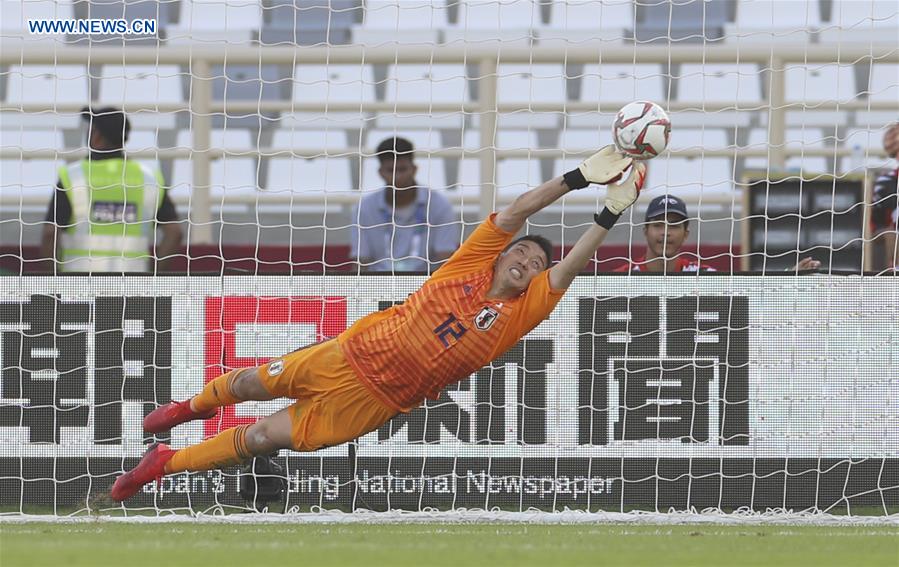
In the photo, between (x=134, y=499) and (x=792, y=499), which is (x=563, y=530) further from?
(x=134, y=499)

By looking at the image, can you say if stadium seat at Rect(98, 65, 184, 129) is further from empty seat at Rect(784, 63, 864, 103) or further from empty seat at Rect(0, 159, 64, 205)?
empty seat at Rect(784, 63, 864, 103)

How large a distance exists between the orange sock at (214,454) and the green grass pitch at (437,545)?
299 millimetres

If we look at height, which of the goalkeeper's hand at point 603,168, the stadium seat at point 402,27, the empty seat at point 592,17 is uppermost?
the empty seat at point 592,17

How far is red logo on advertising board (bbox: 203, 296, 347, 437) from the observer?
7.89m

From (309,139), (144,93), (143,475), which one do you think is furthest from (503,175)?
(143,475)

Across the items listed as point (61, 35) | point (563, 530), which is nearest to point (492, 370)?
point (563, 530)

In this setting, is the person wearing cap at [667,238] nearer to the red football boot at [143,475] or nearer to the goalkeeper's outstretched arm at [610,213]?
the goalkeeper's outstretched arm at [610,213]

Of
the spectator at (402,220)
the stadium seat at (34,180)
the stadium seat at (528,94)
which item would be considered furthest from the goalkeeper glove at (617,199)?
the stadium seat at (34,180)

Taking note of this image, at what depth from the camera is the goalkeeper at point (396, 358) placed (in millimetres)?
6621

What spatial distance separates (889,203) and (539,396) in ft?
7.84

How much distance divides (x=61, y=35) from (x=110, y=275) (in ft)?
7.39

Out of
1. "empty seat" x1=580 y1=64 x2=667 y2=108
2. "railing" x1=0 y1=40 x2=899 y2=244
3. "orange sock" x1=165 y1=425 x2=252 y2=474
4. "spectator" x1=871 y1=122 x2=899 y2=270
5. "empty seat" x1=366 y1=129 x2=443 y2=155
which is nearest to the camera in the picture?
"orange sock" x1=165 y1=425 x2=252 y2=474

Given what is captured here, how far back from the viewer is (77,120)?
11398 mm

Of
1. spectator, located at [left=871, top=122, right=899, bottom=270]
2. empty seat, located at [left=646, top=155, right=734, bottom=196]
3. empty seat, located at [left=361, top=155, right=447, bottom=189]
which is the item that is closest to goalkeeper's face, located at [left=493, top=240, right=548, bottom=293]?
spectator, located at [left=871, top=122, right=899, bottom=270]
